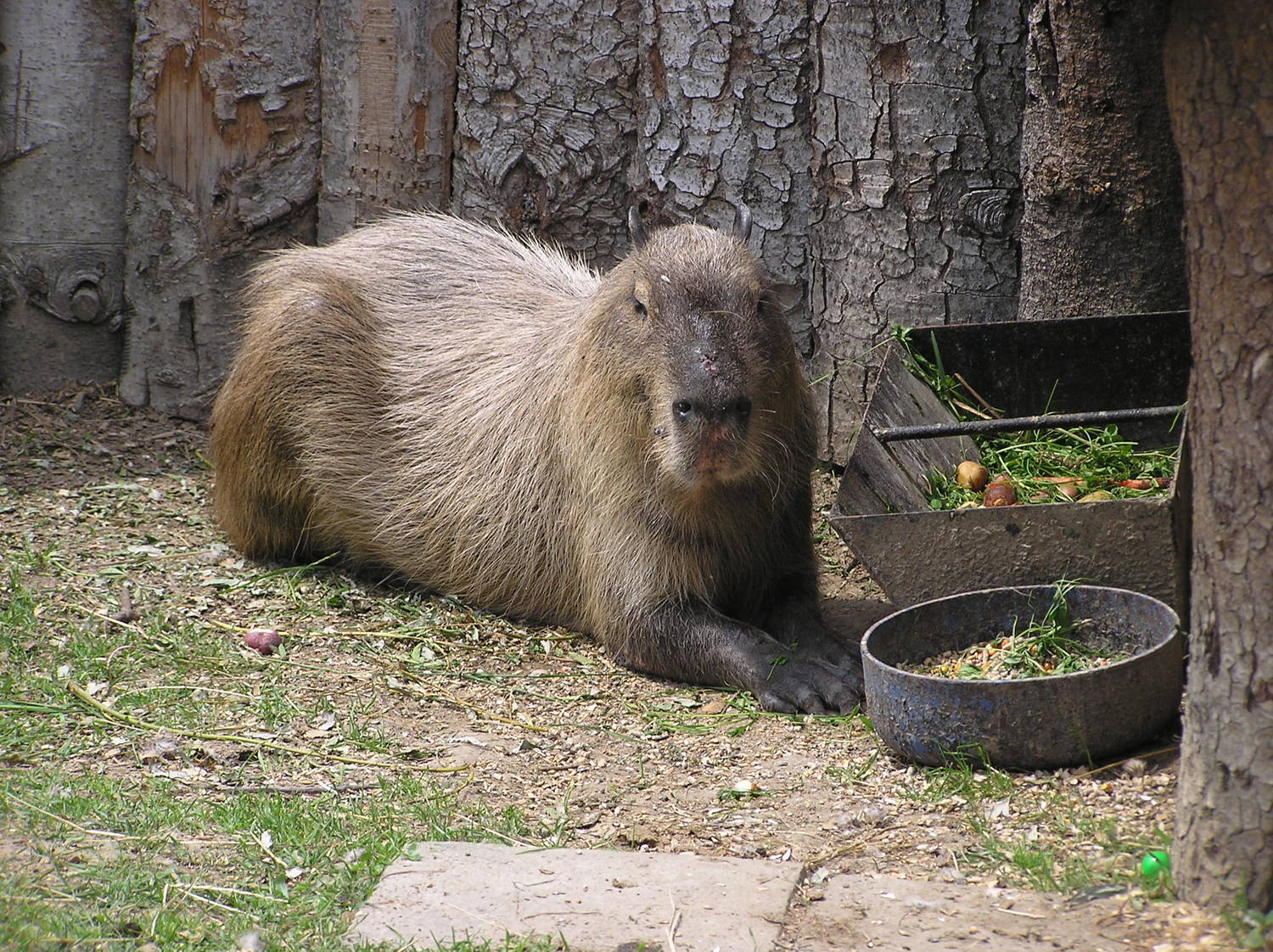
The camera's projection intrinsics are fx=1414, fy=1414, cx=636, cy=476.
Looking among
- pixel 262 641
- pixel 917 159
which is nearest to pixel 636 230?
pixel 917 159

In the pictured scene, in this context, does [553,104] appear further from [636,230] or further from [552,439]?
[552,439]

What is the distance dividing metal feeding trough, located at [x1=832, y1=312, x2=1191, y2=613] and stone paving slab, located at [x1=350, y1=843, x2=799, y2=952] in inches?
41.8

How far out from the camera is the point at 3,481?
18.0 feet

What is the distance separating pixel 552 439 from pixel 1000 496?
1.50 metres

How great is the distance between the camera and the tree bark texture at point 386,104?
5301mm

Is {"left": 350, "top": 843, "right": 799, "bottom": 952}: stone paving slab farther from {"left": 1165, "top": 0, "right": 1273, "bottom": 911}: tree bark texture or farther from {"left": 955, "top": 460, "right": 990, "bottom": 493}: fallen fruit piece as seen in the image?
{"left": 955, "top": 460, "right": 990, "bottom": 493}: fallen fruit piece

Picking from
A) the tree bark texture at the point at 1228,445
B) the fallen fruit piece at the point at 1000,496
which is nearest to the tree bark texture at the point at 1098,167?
the fallen fruit piece at the point at 1000,496

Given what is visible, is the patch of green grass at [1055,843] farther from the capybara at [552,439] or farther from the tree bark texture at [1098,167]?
the tree bark texture at [1098,167]

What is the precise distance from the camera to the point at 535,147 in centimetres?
530

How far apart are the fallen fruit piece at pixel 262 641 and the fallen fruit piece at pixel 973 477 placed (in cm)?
218

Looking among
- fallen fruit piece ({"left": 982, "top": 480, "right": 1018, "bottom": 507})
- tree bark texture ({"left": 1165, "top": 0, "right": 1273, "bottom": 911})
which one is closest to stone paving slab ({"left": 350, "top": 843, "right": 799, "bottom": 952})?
tree bark texture ({"left": 1165, "top": 0, "right": 1273, "bottom": 911})

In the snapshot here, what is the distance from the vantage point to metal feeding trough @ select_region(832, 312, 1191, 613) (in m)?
3.53

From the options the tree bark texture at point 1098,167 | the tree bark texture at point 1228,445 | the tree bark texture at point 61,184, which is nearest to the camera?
the tree bark texture at point 1228,445

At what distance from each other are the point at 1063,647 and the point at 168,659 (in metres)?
2.61
